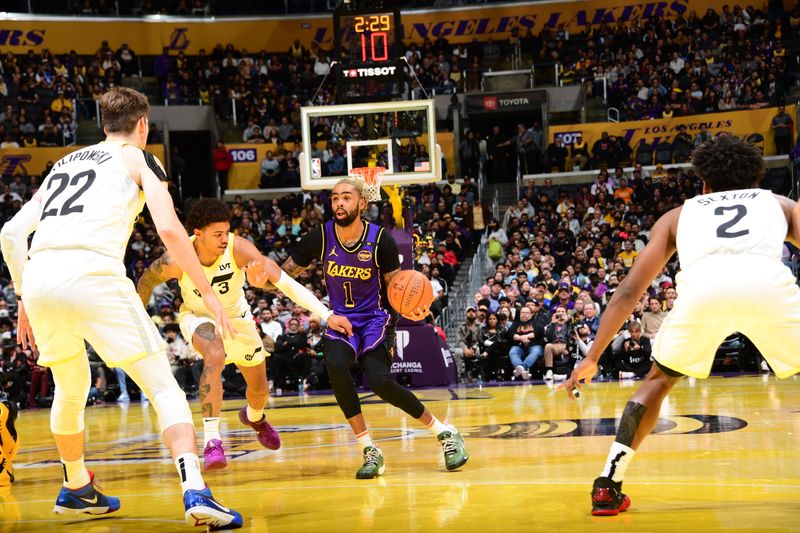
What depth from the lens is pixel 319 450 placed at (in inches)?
329

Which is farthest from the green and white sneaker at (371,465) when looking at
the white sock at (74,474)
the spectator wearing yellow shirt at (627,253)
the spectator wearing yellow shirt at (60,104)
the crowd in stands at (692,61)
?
the spectator wearing yellow shirt at (60,104)

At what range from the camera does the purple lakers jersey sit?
23.6 ft

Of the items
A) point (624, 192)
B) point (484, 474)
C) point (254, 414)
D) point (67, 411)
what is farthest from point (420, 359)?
point (624, 192)

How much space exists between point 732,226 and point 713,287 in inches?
14.1

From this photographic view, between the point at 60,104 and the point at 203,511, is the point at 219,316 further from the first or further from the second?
the point at 60,104

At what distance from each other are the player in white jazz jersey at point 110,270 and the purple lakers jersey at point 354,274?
86.6 inches

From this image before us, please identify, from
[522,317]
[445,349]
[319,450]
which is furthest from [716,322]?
[522,317]

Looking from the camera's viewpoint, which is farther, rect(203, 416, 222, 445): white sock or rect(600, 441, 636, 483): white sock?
rect(203, 416, 222, 445): white sock

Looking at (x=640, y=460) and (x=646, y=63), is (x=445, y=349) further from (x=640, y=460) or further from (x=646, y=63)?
(x=646, y=63)

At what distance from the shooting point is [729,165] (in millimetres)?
5051

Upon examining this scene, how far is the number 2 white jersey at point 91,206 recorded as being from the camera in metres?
4.93

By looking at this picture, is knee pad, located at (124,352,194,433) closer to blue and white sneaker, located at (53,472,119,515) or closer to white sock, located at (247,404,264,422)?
blue and white sneaker, located at (53,472,119,515)

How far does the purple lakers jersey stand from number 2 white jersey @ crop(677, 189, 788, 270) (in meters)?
2.78

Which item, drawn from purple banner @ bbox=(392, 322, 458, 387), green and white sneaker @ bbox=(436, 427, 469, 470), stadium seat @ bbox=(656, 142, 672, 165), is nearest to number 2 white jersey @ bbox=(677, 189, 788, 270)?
A: green and white sneaker @ bbox=(436, 427, 469, 470)
